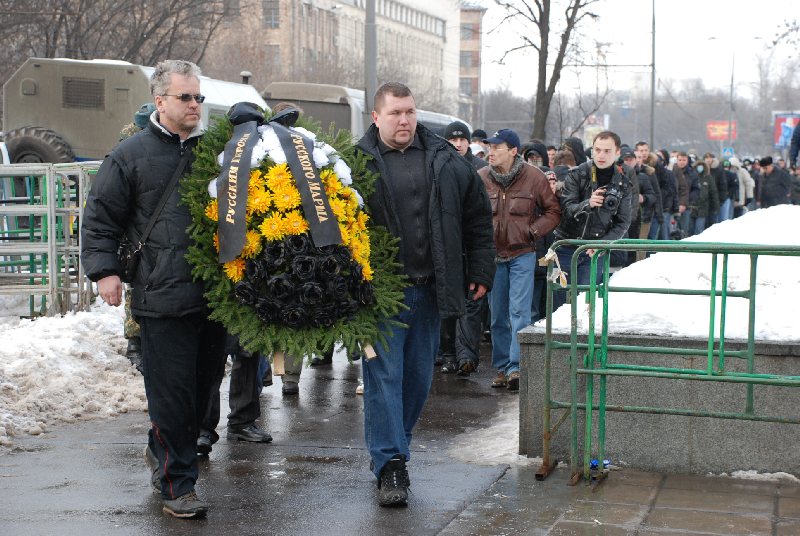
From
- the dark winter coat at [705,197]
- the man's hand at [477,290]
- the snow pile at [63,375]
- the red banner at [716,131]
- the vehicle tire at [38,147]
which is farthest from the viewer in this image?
the red banner at [716,131]

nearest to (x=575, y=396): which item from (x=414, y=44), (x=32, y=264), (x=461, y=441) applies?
(x=461, y=441)

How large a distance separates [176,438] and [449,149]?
1.88 meters

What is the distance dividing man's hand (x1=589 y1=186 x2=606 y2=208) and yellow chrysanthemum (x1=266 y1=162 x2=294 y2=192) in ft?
13.4

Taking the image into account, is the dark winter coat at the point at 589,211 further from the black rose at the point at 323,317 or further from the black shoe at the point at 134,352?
the black rose at the point at 323,317

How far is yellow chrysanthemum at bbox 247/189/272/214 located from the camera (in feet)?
18.0

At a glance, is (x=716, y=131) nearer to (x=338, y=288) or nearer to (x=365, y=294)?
(x=365, y=294)

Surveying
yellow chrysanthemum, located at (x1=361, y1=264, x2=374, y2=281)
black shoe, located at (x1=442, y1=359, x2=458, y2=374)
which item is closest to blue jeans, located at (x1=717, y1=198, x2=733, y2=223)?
black shoe, located at (x1=442, y1=359, x2=458, y2=374)

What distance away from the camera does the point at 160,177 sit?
18.6 feet

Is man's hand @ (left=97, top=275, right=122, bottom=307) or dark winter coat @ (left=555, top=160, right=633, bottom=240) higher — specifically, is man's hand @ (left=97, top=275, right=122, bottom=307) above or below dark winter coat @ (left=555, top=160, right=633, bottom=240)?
below

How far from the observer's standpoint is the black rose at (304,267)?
5.46 m

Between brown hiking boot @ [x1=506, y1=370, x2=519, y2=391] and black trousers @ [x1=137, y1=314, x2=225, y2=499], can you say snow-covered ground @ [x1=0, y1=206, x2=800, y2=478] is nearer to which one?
brown hiking boot @ [x1=506, y1=370, x2=519, y2=391]

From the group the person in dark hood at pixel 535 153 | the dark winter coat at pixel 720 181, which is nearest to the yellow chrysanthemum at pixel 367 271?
the person in dark hood at pixel 535 153

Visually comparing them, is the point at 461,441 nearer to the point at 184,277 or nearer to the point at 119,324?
the point at 184,277

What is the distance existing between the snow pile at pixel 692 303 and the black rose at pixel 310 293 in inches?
64.4
